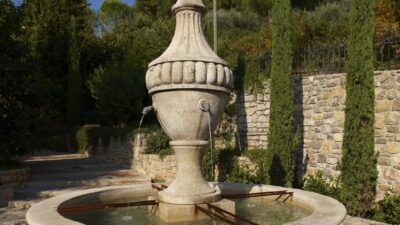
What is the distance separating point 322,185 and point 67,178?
7317 mm

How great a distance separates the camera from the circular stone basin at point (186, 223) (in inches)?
151

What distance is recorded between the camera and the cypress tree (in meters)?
22.9

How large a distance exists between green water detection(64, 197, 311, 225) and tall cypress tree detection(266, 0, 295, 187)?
16.0 ft

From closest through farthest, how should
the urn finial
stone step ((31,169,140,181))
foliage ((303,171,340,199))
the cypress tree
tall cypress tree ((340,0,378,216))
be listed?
the urn finial → tall cypress tree ((340,0,378,216)) → foliage ((303,171,340,199)) → stone step ((31,169,140,181)) → the cypress tree

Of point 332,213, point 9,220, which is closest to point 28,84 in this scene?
point 9,220

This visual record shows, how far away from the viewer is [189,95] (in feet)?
14.3

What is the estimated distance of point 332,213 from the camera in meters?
3.88

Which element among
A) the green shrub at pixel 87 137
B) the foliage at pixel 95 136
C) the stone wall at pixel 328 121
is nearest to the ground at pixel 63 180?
the foliage at pixel 95 136

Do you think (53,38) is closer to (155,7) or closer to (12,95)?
(155,7)

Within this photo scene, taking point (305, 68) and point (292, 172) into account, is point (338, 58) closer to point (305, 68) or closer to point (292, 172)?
point (305, 68)

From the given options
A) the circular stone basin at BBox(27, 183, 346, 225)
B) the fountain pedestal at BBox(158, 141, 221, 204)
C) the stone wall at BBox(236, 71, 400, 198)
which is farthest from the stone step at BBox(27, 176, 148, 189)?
the fountain pedestal at BBox(158, 141, 221, 204)

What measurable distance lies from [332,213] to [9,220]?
5902mm

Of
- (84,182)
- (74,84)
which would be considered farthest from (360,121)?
(74,84)

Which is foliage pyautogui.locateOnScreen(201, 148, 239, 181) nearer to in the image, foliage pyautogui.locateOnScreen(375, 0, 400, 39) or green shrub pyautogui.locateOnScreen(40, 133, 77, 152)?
foliage pyautogui.locateOnScreen(375, 0, 400, 39)
